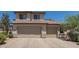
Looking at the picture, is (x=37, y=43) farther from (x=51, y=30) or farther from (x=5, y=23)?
(x=5, y=23)

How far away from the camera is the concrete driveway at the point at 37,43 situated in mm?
12164

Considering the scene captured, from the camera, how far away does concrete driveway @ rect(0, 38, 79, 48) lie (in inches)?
479

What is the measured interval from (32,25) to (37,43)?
1261 millimetres

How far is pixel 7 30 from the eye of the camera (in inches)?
472

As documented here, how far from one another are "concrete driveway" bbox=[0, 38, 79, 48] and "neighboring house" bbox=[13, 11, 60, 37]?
368mm

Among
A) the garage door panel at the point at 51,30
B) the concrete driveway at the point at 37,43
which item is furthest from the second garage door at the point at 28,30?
the garage door panel at the point at 51,30

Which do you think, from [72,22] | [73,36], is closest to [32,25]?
[73,36]

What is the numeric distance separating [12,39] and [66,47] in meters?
3.02

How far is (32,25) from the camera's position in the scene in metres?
12.9

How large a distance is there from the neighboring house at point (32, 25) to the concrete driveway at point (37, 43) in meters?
0.37

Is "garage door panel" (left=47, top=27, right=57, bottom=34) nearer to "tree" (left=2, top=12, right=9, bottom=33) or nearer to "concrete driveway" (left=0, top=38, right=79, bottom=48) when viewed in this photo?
"concrete driveway" (left=0, top=38, right=79, bottom=48)
